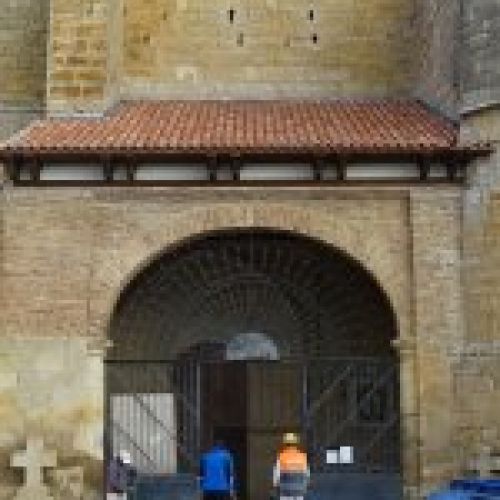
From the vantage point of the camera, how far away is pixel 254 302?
1722 centimetres

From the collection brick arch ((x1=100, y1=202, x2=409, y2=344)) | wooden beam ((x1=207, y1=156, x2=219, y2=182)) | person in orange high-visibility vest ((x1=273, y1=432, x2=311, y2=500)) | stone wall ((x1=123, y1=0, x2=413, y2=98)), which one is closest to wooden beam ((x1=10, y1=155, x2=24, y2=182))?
brick arch ((x1=100, y1=202, x2=409, y2=344))

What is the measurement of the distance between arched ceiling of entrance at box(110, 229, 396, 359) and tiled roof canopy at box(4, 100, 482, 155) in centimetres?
132

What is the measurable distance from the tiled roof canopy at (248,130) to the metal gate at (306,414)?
277cm

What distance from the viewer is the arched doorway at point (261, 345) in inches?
649

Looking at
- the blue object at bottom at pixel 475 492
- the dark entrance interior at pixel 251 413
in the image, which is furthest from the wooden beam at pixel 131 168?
the blue object at bottom at pixel 475 492

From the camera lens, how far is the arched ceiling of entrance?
16.9 metres

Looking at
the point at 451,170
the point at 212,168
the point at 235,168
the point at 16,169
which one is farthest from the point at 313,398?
the point at 16,169

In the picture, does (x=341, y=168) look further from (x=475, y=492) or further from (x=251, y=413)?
(x=475, y=492)

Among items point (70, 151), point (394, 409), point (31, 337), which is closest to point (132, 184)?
point (70, 151)

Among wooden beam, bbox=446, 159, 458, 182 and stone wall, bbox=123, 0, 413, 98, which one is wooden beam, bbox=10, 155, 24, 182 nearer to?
stone wall, bbox=123, 0, 413, 98

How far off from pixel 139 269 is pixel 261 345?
91.5 inches

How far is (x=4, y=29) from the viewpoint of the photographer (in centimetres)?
2047

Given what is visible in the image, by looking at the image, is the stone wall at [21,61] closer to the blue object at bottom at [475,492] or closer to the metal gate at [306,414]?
the metal gate at [306,414]

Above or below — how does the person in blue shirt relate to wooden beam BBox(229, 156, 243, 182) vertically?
below
